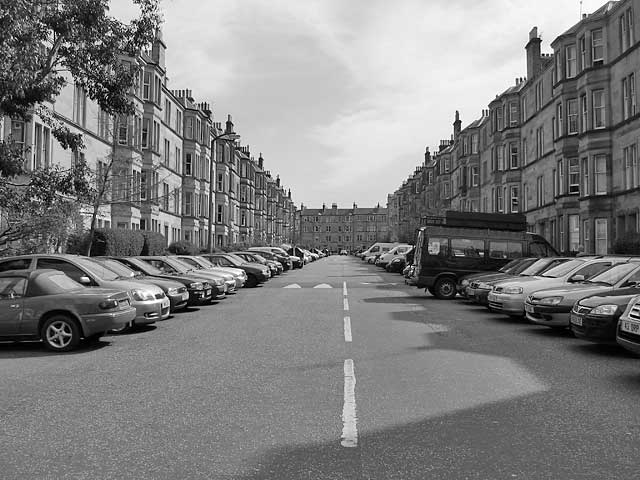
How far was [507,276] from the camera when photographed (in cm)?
1552

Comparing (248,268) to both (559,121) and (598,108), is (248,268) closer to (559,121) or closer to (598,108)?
(598,108)

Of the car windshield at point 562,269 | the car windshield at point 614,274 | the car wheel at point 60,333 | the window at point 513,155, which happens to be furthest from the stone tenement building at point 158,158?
the window at point 513,155

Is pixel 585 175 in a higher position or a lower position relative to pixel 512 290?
higher

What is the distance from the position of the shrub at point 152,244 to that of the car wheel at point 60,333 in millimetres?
24750

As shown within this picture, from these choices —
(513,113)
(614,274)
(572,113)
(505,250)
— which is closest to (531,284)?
(614,274)

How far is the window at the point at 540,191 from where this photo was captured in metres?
40.1

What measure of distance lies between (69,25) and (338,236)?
171678mm

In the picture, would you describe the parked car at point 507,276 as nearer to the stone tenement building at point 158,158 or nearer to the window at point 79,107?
the stone tenement building at point 158,158

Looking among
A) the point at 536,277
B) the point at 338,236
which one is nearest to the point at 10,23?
the point at 536,277

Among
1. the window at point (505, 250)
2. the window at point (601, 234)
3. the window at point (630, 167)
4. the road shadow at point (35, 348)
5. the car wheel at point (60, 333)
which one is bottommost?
the road shadow at point (35, 348)

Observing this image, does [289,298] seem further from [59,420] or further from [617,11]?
[617,11]

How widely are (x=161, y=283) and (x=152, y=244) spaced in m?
21.5

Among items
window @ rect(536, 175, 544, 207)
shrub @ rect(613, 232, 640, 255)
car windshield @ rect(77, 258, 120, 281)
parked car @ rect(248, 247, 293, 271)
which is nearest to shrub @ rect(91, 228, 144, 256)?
parked car @ rect(248, 247, 293, 271)

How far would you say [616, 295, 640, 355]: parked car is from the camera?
732 cm
